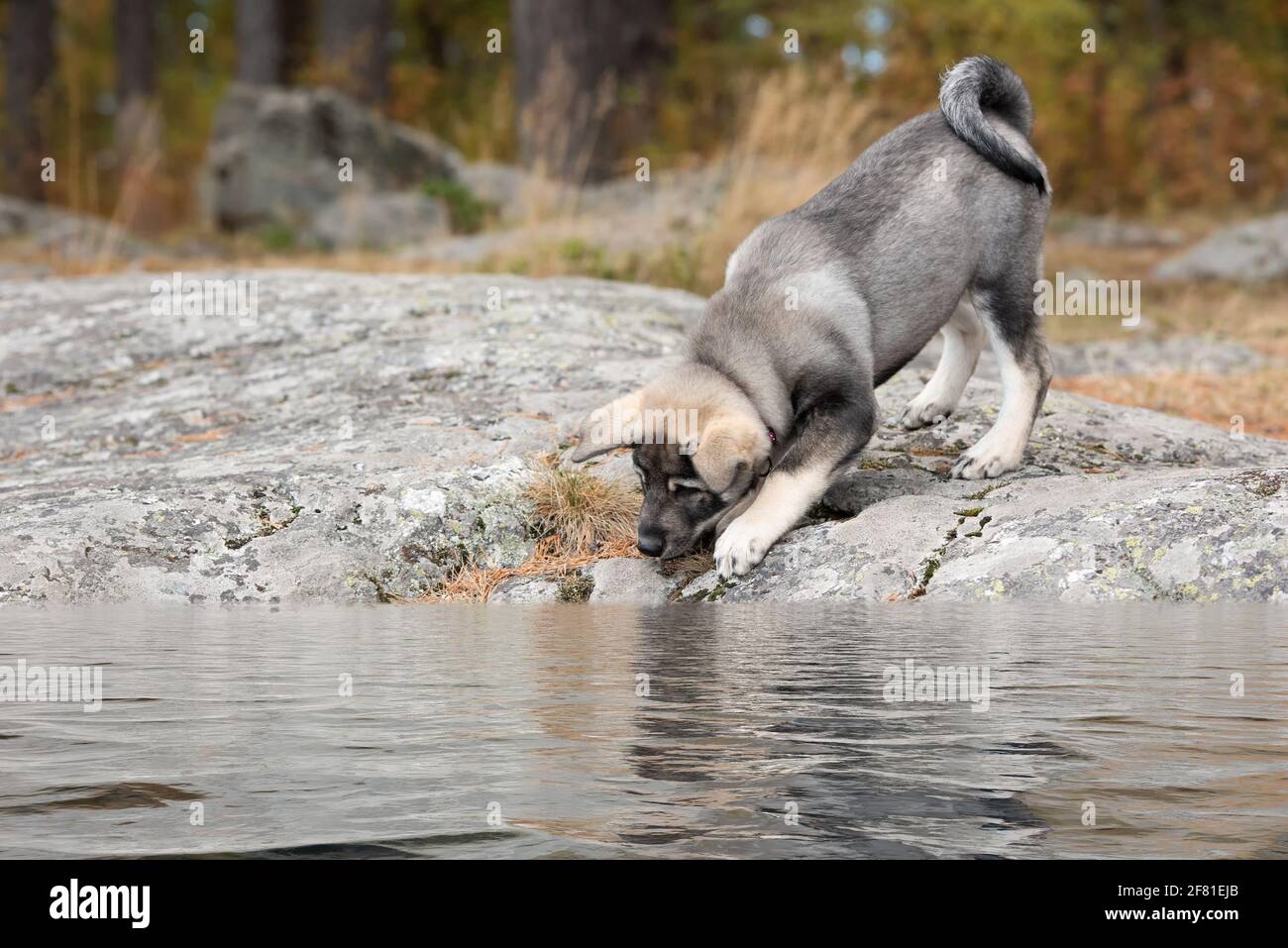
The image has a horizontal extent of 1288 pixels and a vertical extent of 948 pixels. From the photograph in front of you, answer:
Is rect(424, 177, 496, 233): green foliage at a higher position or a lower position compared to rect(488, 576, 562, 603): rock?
higher

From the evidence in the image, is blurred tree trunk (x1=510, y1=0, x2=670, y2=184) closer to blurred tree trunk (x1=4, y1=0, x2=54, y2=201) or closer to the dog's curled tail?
the dog's curled tail

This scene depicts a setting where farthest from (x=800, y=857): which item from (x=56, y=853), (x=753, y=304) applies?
(x=753, y=304)

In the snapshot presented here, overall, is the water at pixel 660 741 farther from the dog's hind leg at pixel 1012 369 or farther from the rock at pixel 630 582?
the dog's hind leg at pixel 1012 369

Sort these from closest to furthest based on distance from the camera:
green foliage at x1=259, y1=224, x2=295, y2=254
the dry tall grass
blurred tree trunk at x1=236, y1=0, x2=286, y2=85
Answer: the dry tall grass
green foliage at x1=259, y1=224, x2=295, y2=254
blurred tree trunk at x1=236, y1=0, x2=286, y2=85

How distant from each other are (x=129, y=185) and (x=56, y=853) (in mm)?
10728

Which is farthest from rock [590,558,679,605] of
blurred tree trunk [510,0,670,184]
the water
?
blurred tree trunk [510,0,670,184]

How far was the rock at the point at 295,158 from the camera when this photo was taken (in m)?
15.0

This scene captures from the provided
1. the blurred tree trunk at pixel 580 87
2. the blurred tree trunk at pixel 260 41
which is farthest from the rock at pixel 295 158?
the blurred tree trunk at pixel 260 41

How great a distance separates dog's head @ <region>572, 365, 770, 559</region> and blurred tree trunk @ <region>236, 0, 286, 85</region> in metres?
16.7

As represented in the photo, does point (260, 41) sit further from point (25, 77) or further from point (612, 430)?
point (612, 430)

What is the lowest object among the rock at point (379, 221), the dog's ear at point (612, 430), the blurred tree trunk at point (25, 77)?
the dog's ear at point (612, 430)

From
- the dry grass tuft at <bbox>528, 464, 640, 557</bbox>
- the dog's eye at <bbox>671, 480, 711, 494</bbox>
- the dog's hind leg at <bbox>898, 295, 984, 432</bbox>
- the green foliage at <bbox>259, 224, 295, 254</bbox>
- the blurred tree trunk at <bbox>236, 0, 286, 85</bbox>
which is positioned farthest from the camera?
the blurred tree trunk at <bbox>236, 0, 286, 85</bbox>

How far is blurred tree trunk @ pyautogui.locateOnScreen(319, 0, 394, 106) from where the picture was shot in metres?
19.3

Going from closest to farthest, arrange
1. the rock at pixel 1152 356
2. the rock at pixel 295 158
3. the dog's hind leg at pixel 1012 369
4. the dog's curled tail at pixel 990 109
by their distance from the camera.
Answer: the dog's hind leg at pixel 1012 369 < the dog's curled tail at pixel 990 109 < the rock at pixel 1152 356 < the rock at pixel 295 158
